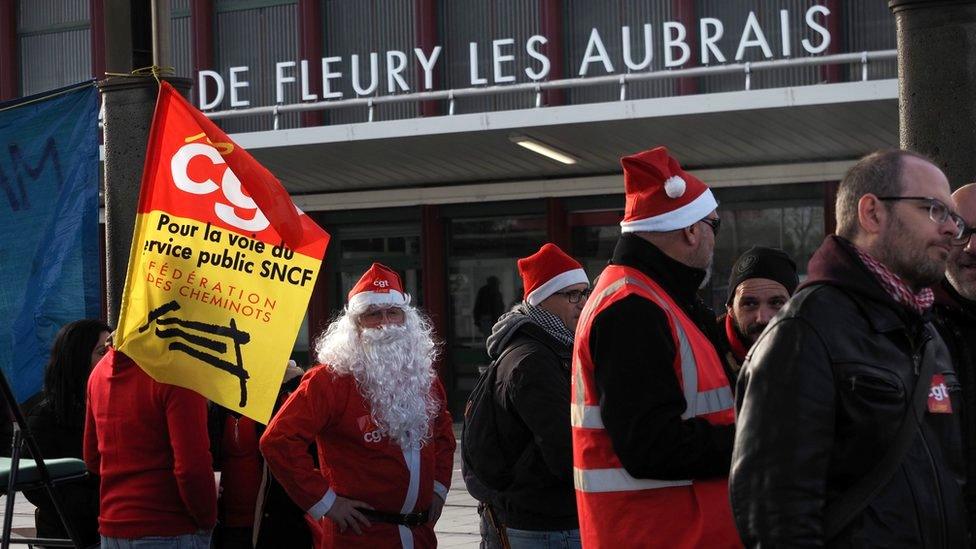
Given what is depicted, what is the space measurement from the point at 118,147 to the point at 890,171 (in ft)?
13.6

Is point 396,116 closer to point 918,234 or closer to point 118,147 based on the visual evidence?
point 118,147

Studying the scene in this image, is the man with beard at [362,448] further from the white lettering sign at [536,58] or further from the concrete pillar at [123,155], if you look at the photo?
the white lettering sign at [536,58]

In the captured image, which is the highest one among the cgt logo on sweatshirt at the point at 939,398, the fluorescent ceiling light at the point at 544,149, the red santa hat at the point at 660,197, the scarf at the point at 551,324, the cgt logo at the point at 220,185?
the fluorescent ceiling light at the point at 544,149

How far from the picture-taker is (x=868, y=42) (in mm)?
18219

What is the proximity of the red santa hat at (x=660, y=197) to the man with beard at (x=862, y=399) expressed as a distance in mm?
818

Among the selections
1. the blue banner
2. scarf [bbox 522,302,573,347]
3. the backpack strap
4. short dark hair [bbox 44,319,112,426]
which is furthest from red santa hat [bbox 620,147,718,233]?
the blue banner

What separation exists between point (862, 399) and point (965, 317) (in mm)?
1318

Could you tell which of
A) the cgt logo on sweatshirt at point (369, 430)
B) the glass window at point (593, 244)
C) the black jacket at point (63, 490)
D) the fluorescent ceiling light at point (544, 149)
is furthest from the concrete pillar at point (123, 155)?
the glass window at point (593, 244)

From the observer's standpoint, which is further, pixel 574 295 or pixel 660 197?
pixel 574 295

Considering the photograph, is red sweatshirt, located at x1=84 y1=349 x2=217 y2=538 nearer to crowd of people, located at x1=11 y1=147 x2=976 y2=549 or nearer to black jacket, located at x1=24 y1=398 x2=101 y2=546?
crowd of people, located at x1=11 y1=147 x2=976 y2=549

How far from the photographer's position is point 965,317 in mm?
4379

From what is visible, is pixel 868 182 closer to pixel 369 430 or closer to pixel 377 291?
pixel 369 430

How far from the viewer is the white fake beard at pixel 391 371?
6145 millimetres

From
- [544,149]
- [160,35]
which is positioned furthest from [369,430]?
[544,149]
